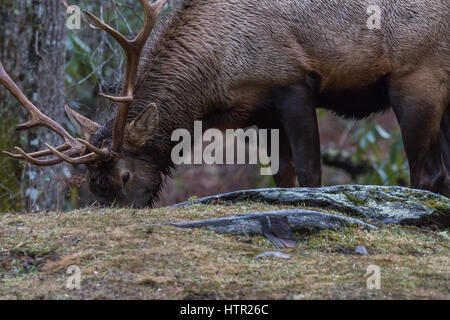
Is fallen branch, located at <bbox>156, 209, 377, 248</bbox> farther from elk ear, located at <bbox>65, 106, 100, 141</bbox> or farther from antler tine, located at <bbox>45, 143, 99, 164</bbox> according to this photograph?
elk ear, located at <bbox>65, 106, 100, 141</bbox>

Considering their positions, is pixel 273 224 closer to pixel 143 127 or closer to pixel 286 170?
pixel 143 127

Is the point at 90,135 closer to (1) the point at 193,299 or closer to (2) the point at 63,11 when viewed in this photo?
(2) the point at 63,11

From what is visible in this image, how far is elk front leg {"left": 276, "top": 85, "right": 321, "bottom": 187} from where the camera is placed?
7.35 meters

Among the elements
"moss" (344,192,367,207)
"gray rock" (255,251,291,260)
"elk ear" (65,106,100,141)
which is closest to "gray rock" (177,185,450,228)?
"moss" (344,192,367,207)

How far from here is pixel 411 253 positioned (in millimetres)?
5375

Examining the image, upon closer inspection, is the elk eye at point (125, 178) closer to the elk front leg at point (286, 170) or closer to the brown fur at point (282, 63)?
the brown fur at point (282, 63)

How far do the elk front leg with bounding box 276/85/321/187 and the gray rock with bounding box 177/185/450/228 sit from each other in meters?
0.92

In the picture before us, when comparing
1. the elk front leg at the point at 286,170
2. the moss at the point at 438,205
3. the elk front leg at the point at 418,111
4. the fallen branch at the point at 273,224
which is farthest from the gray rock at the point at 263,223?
the elk front leg at the point at 286,170

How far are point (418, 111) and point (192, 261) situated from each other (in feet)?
11.4

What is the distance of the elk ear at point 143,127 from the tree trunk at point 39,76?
8.22 feet

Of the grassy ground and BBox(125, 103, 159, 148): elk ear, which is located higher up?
BBox(125, 103, 159, 148): elk ear

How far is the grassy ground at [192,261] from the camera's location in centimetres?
439
